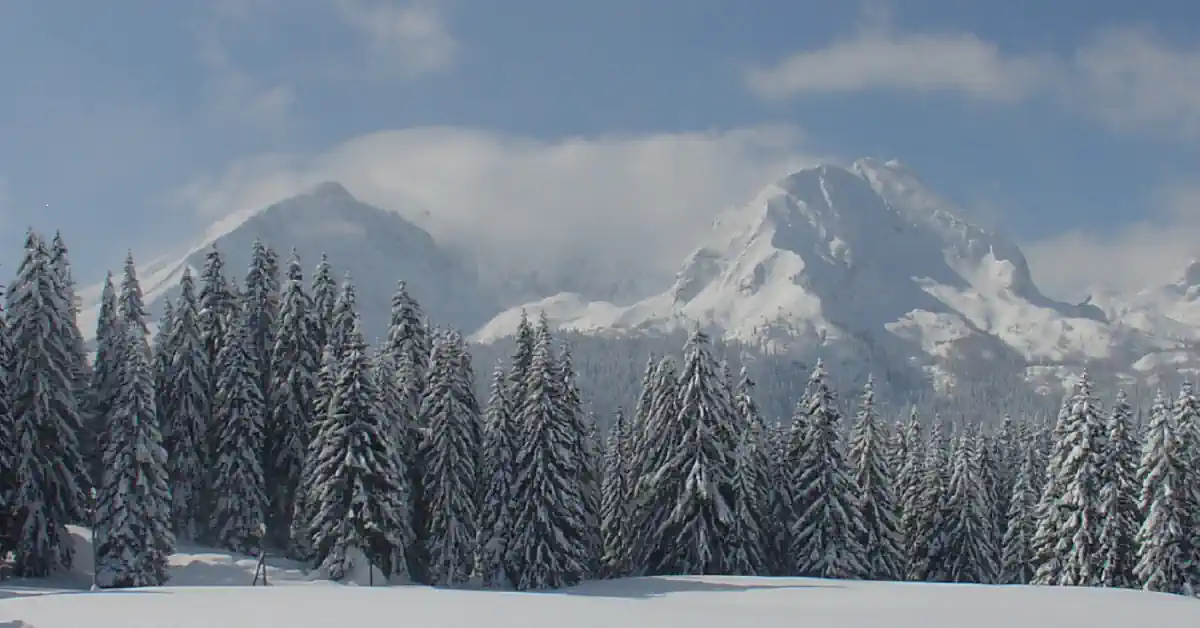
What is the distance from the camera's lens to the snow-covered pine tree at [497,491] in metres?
49.4

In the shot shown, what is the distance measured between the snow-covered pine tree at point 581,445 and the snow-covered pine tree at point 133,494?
18.5m

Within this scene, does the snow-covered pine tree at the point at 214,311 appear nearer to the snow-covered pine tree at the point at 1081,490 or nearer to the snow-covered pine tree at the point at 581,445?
the snow-covered pine tree at the point at 581,445

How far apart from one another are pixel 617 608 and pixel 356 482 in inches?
877

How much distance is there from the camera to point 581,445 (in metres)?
53.2

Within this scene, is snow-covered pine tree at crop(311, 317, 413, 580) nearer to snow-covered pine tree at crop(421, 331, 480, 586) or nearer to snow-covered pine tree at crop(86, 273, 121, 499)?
snow-covered pine tree at crop(421, 331, 480, 586)

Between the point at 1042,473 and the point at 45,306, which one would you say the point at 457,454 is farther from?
the point at 1042,473

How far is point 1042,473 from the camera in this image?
7288 cm

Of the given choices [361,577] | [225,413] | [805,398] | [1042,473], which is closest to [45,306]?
[225,413]

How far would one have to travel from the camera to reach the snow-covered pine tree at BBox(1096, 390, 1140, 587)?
49406 mm

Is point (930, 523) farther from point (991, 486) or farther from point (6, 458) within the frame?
point (6, 458)

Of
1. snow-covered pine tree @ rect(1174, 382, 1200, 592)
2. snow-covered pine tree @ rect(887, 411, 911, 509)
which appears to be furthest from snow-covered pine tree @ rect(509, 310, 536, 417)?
snow-covered pine tree @ rect(1174, 382, 1200, 592)

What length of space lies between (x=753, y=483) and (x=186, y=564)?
27.5 m

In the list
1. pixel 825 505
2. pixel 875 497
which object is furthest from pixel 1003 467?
pixel 825 505

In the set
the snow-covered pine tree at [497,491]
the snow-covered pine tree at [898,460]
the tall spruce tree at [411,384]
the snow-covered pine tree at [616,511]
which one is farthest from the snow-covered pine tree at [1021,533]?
the tall spruce tree at [411,384]
